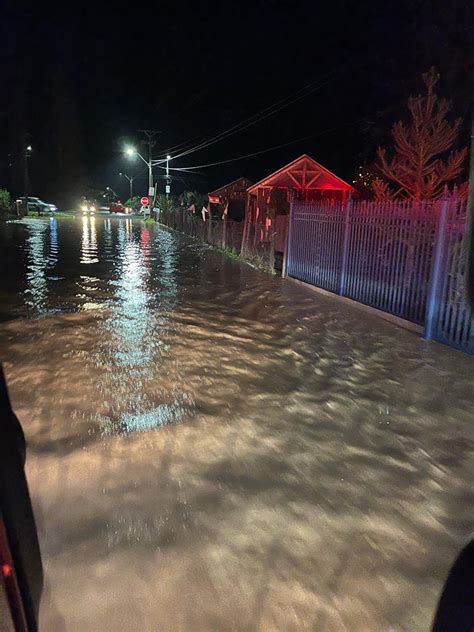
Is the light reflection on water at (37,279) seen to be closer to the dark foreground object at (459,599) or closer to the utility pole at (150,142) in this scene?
the dark foreground object at (459,599)

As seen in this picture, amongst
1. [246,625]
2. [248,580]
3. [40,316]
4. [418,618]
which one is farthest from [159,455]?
[40,316]

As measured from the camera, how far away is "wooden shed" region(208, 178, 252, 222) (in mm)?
28750

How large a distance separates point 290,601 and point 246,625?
273 millimetres

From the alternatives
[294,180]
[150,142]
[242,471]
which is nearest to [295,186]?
[294,180]

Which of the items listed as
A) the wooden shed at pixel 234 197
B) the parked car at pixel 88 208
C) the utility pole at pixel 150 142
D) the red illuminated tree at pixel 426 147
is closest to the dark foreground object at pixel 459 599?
the red illuminated tree at pixel 426 147

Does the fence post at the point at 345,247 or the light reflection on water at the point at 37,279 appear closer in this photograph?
the light reflection on water at the point at 37,279

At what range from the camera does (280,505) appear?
343 centimetres

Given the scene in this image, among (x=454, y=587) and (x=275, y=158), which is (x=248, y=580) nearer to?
(x=454, y=587)

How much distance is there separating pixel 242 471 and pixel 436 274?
184 inches

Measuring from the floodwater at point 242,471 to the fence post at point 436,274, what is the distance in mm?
324

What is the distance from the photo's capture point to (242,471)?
151 inches

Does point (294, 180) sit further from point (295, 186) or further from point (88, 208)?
point (88, 208)

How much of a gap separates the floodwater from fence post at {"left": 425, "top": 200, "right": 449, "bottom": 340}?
12.8 inches

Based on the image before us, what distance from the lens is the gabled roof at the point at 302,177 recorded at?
20453 mm
